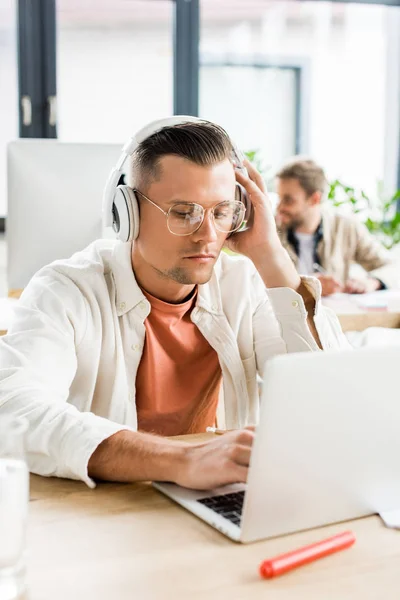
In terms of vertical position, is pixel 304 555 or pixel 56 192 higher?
pixel 56 192

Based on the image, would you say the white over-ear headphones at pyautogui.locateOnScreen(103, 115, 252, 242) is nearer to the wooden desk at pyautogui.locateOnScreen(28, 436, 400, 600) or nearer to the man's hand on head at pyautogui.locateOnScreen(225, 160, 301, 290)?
the man's hand on head at pyautogui.locateOnScreen(225, 160, 301, 290)

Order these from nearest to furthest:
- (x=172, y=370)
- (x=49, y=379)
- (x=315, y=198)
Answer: (x=49, y=379) < (x=172, y=370) < (x=315, y=198)

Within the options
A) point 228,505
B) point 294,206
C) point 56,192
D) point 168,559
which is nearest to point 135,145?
point 56,192

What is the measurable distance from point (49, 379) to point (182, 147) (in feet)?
1.75

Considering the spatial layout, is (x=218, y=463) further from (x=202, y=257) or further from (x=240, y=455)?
(x=202, y=257)

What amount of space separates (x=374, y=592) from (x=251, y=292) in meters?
1.03

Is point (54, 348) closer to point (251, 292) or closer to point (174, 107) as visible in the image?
point (251, 292)

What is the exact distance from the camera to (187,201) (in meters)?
1.54

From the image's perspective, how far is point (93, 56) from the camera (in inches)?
173

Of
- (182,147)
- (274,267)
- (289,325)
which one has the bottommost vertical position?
(289,325)

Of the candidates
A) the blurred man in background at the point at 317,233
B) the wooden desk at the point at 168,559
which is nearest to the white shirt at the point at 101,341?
the wooden desk at the point at 168,559

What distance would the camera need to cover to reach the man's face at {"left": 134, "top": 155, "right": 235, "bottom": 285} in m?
1.54

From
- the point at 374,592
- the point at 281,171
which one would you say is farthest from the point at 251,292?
the point at 281,171

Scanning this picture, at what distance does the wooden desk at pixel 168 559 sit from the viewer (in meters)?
0.82
